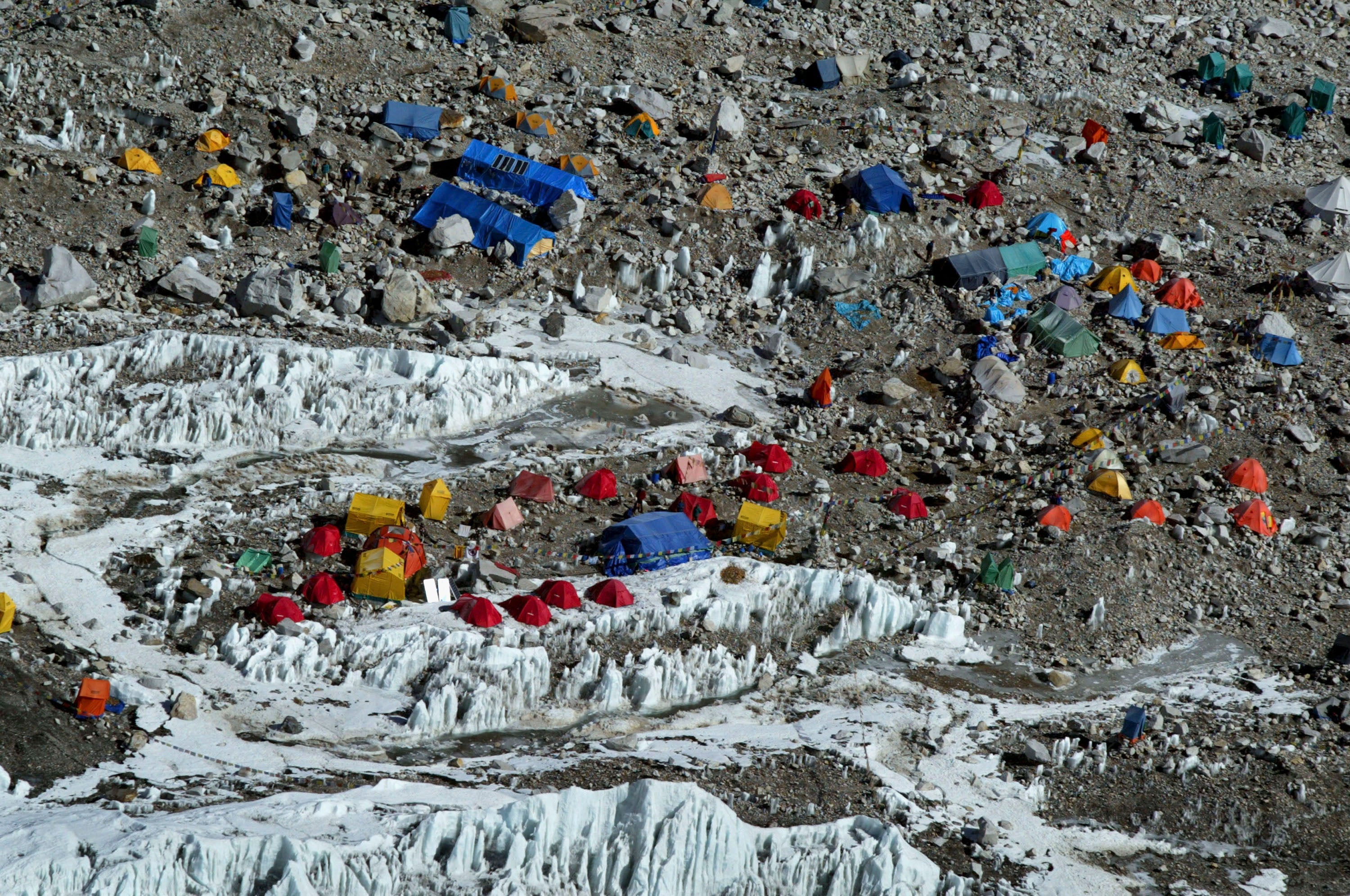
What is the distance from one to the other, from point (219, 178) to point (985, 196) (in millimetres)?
22595

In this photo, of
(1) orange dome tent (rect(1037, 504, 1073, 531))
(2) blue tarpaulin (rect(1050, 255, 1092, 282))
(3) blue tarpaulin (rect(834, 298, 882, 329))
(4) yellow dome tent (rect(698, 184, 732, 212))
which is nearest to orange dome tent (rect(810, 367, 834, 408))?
(3) blue tarpaulin (rect(834, 298, 882, 329))

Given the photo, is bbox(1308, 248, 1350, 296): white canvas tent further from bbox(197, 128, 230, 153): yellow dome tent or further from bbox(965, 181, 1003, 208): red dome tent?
bbox(197, 128, 230, 153): yellow dome tent

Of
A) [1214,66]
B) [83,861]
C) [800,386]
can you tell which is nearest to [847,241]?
[800,386]

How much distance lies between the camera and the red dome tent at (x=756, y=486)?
107ft

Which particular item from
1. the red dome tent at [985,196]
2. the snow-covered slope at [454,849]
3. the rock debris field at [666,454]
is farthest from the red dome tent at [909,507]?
the red dome tent at [985,196]

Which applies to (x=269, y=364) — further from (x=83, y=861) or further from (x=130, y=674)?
(x=83, y=861)

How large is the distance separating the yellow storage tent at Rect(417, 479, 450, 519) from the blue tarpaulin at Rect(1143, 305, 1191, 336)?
20.5m

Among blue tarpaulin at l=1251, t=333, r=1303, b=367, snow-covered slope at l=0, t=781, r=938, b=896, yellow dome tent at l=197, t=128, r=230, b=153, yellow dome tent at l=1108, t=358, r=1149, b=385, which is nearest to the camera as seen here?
snow-covered slope at l=0, t=781, r=938, b=896

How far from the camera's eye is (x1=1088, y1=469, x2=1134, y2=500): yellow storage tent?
33.2m

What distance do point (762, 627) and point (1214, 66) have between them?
1317 inches

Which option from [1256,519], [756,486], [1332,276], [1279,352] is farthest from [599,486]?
[1332,276]

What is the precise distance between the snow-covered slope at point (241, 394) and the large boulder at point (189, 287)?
7.81ft

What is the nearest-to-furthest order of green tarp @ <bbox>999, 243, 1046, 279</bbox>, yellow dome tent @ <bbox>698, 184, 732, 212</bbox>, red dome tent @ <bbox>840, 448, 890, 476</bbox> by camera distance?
red dome tent @ <bbox>840, 448, 890, 476</bbox> → green tarp @ <bbox>999, 243, 1046, 279</bbox> → yellow dome tent @ <bbox>698, 184, 732, 212</bbox>

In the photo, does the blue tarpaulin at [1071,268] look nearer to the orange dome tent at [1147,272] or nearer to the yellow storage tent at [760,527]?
the orange dome tent at [1147,272]
